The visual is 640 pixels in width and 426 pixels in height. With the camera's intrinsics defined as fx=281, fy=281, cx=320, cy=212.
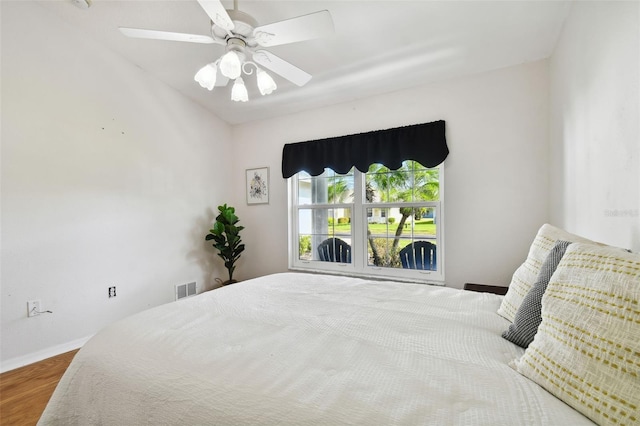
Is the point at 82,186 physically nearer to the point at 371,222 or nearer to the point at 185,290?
the point at 185,290

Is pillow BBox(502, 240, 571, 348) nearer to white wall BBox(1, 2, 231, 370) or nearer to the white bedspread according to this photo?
the white bedspread

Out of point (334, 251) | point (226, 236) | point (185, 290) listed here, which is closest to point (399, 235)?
point (334, 251)

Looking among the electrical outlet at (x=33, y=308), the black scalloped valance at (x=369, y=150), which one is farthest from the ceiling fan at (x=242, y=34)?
the electrical outlet at (x=33, y=308)

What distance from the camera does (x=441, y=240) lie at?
107 inches

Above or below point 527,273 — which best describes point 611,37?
above

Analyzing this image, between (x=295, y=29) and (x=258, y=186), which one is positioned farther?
(x=258, y=186)

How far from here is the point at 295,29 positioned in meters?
1.54

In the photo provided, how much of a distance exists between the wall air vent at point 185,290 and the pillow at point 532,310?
3.27m

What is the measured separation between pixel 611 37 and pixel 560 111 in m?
0.87

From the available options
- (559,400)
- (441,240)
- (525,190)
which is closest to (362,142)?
(441,240)

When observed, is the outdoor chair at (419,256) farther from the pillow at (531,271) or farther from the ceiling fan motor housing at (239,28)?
the ceiling fan motor housing at (239,28)

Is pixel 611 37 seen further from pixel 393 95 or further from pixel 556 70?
pixel 393 95

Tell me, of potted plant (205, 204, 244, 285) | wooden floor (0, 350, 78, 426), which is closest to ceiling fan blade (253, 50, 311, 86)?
potted plant (205, 204, 244, 285)

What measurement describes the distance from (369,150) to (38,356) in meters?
3.38
